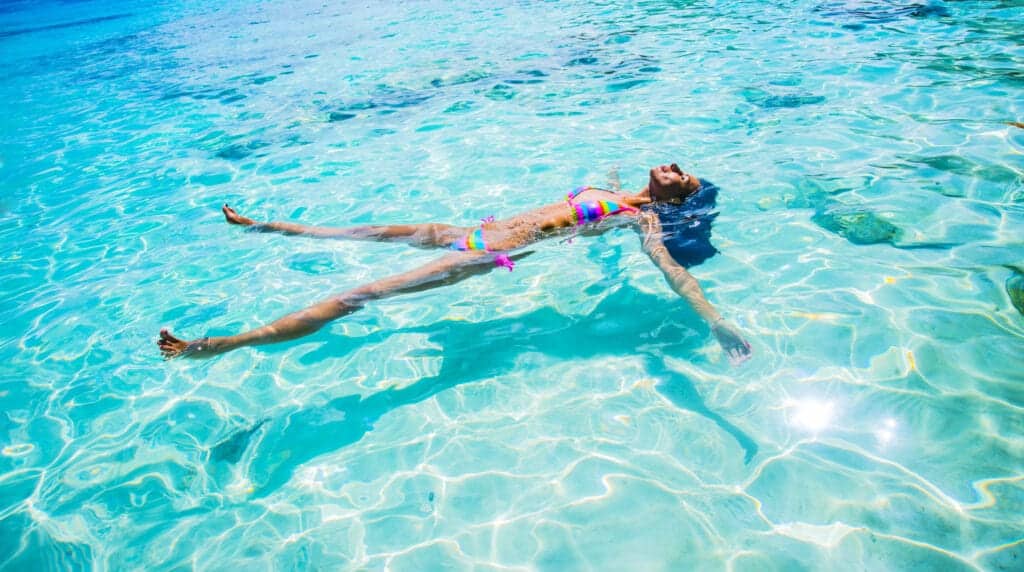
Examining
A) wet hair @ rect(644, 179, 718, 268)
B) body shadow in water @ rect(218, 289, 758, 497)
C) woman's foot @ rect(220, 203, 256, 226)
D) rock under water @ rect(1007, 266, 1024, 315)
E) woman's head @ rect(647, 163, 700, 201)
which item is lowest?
body shadow in water @ rect(218, 289, 758, 497)

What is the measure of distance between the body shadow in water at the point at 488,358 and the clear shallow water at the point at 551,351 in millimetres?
22

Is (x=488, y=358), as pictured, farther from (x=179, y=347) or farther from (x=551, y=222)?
(x=179, y=347)

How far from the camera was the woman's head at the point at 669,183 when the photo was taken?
429 cm

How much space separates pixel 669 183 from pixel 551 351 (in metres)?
1.67

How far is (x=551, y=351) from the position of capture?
3.77 metres

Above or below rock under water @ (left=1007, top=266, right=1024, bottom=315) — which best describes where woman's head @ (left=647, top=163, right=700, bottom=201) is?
above

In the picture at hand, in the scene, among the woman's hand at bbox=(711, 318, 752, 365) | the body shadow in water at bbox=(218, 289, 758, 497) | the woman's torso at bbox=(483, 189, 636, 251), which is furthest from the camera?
the woman's torso at bbox=(483, 189, 636, 251)

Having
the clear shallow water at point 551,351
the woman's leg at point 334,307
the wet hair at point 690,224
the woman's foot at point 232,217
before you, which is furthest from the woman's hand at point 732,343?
Result: the woman's foot at point 232,217

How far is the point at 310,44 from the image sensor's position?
15.2 m

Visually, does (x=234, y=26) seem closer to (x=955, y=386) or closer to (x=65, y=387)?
(x=65, y=387)

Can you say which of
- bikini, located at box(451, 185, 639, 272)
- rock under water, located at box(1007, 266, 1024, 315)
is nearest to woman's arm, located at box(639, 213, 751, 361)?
bikini, located at box(451, 185, 639, 272)

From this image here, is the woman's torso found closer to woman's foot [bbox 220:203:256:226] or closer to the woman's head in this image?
the woman's head

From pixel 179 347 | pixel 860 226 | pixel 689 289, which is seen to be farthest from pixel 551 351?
pixel 860 226

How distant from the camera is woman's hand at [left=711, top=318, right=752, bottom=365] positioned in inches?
115
